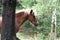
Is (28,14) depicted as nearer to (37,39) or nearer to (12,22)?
(37,39)

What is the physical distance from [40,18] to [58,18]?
1.91ft

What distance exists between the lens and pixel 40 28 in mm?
6852

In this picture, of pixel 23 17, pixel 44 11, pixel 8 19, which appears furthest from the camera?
pixel 44 11

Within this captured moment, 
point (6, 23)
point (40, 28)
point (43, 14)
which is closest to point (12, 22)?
point (6, 23)

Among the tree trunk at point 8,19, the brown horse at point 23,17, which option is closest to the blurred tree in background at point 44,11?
the brown horse at point 23,17

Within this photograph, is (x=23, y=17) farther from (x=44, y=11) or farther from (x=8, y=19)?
(x=8, y=19)

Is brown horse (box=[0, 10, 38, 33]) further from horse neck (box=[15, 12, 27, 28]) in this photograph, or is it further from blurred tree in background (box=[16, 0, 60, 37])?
blurred tree in background (box=[16, 0, 60, 37])

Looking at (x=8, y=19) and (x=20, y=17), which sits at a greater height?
(x=8, y=19)

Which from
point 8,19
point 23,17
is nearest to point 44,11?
point 23,17

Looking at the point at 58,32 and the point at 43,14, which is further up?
the point at 43,14

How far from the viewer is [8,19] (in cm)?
317

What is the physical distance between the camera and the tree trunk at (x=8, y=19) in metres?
3.11

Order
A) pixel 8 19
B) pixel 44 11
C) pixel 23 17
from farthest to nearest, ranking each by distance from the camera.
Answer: pixel 44 11 → pixel 23 17 → pixel 8 19

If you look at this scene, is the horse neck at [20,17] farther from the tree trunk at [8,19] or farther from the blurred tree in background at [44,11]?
the tree trunk at [8,19]
